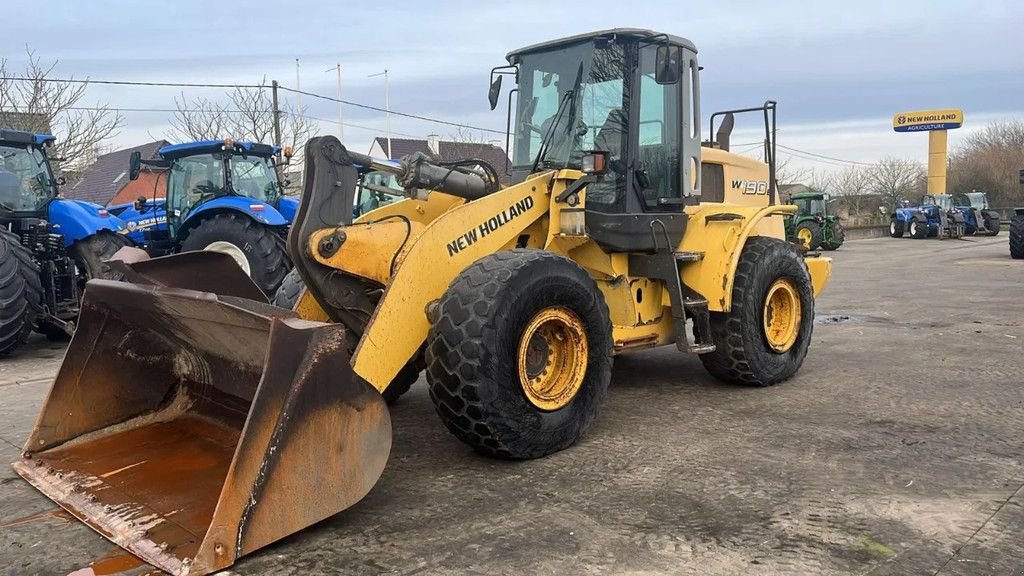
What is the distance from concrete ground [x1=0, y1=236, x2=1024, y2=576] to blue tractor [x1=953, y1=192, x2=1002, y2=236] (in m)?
31.8

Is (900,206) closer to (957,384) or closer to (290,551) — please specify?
(957,384)

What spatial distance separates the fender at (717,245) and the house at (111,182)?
27738 millimetres

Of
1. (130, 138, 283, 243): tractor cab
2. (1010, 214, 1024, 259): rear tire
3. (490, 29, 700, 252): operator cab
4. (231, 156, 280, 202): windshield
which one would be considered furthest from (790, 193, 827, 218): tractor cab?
(490, 29, 700, 252): operator cab

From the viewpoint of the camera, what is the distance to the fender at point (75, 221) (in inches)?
371

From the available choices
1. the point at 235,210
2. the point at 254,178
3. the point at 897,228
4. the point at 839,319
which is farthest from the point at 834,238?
the point at 235,210

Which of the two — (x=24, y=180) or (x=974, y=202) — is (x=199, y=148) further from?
(x=974, y=202)

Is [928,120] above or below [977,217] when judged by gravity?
above

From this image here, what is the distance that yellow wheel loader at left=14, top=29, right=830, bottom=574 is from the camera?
335 cm

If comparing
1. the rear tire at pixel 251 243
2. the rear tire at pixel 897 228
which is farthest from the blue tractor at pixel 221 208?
the rear tire at pixel 897 228

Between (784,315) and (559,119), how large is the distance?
2.48 meters

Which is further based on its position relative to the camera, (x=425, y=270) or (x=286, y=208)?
(x=286, y=208)

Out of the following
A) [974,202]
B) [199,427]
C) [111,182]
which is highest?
[111,182]

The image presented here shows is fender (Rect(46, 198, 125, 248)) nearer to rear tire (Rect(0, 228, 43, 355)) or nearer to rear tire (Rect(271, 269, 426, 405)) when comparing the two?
rear tire (Rect(0, 228, 43, 355))

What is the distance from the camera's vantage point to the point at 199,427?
15.0 feet
